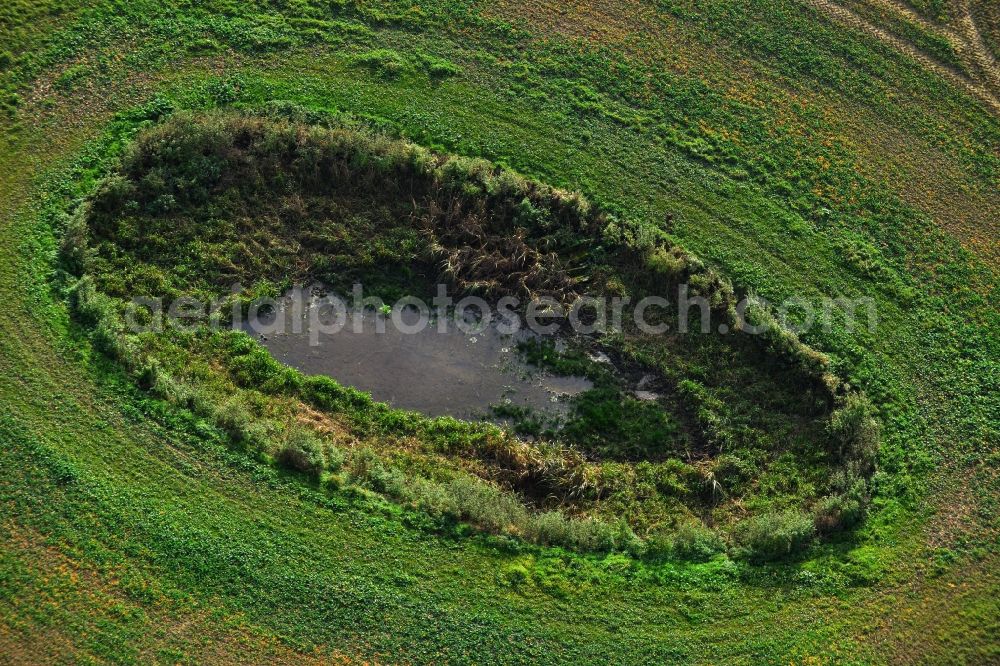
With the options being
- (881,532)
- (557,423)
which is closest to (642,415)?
(557,423)

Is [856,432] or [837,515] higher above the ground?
[856,432]

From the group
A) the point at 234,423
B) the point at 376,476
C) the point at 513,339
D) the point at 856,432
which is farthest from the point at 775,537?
the point at 234,423

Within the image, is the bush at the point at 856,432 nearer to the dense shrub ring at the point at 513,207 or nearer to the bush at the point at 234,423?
the dense shrub ring at the point at 513,207

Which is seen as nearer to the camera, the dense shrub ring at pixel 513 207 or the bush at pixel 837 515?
the bush at pixel 837 515

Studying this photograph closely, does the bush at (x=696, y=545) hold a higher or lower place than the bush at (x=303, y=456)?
higher

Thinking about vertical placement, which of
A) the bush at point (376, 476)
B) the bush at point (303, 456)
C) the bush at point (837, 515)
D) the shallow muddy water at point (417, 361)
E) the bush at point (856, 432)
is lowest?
the bush at point (303, 456)

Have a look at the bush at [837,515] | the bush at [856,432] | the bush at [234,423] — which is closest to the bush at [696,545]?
the bush at [837,515]

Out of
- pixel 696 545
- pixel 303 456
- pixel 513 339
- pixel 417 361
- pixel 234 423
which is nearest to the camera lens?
pixel 696 545

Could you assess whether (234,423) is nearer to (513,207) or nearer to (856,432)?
(513,207)
